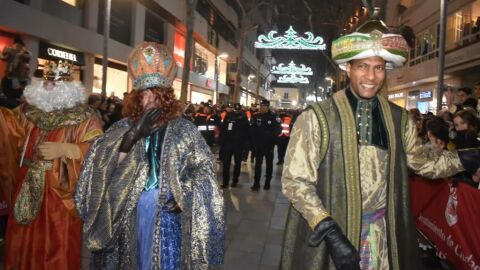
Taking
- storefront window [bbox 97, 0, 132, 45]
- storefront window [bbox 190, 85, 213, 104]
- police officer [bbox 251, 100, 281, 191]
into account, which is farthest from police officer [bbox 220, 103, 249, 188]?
storefront window [bbox 190, 85, 213, 104]

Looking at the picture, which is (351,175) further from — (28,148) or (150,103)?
(28,148)

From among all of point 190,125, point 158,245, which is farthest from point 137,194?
point 190,125

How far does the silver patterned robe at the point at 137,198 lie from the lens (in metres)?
2.66

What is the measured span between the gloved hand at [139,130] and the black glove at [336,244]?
122cm

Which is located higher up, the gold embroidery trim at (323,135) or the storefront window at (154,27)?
the storefront window at (154,27)

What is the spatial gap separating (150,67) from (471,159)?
198cm

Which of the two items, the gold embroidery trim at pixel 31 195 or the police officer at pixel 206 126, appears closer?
the gold embroidery trim at pixel 31 195

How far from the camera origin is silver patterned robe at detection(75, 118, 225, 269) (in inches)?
105

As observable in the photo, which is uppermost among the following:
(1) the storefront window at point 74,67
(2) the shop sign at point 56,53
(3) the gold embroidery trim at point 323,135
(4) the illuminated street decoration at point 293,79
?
(4) the illuminated street decoration at point 293,79

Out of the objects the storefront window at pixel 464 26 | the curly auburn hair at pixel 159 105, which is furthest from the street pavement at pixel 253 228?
the storefront window at pixel 464 26

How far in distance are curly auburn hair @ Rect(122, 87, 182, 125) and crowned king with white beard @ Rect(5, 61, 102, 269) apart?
3.34 feet

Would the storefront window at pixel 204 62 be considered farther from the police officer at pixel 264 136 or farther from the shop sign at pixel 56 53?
the police officer at pixel 264 136

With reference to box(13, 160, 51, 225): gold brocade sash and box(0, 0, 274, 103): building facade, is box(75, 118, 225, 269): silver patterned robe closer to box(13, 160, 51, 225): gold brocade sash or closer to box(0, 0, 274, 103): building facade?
box(13, 160, 51, 225): gold brocade sash

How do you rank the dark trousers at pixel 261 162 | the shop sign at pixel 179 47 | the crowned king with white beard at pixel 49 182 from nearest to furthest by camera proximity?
the crowned king with white beard at pixel 49 182 → the dark trousers at pixel 261 162 → the shop sign at pixel 179 47
